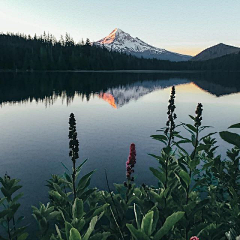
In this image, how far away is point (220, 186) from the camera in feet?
24.8

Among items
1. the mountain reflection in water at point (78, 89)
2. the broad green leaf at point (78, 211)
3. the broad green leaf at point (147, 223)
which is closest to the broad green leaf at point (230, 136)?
the broad green leaf at point (147, 223)

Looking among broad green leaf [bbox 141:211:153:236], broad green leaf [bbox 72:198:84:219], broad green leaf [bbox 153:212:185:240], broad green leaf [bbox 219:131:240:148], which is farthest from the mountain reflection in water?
broad green leaf [bbox 153:212:185:240]

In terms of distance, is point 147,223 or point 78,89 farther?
point 78,89

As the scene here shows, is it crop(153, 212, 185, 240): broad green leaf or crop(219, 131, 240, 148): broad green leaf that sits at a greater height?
crop(219, 131, 240, 148): broad green leaf

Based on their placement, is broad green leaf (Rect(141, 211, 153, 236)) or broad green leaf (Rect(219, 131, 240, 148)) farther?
broad green leaf (Rect(219, 131, 240, 148))

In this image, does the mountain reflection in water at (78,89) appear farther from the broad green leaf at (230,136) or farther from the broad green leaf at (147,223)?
the broad green leaf at (147,223)

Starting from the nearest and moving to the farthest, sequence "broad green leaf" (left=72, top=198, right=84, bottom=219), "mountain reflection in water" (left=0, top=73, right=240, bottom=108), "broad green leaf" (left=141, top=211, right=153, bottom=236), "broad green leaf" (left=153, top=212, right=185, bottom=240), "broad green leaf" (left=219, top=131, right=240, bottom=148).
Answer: "broad green leaf" (left=153, top=212, right=185, bottom=240) → "broad green leaf" (left=141, top=211, right=153, bottom=236) → "broad green leaf" (left=219, top=131, right=240, bottom=148) → "broad green leaf" (left=72, top=198, right=84, bottom=219) → "mountain reflection in water" (left=0, top=73, right=240, bottom=108)

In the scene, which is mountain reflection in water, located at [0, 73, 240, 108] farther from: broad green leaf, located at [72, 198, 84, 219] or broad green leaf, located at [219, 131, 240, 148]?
broad green leaf, located at [219, 131, 240, 148]

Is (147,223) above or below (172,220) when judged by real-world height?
below

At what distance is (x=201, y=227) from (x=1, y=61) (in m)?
178

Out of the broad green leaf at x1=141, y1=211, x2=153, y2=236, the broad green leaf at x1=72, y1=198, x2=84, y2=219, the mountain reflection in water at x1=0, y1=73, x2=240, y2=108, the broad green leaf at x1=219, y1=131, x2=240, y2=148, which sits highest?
the broad green leaf at x1=219, y1=131, x2=240, y2=148

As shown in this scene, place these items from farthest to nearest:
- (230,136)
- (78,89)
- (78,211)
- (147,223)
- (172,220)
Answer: (78,89), (78,211), (230,136), (147,223), (172,220)

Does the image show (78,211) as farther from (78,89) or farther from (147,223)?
(78,89)

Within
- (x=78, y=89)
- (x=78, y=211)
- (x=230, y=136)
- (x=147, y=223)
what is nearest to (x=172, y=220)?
(x=147, y=223)
